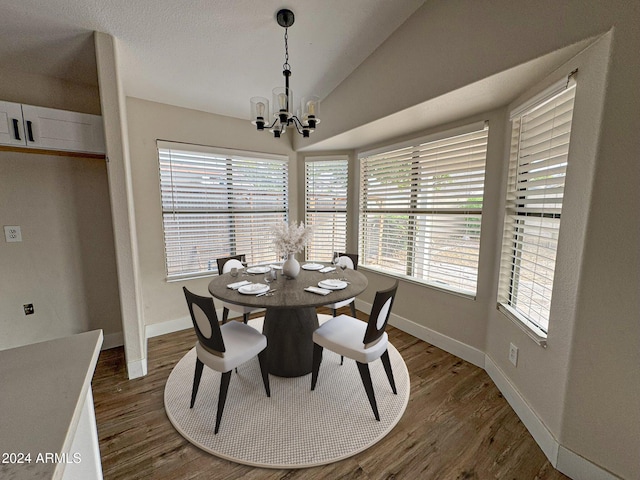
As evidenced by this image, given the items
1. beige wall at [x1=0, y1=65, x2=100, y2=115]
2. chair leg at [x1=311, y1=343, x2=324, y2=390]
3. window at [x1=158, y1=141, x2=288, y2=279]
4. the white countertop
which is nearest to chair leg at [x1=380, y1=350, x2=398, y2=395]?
chair leg at [x1=311, y1=343, x2=324, y2=390]

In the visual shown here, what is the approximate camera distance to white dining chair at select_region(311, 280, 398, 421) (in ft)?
5.66

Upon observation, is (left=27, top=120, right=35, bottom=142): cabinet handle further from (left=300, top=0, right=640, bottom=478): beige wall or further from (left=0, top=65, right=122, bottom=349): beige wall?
(left=300, top=0, right=640, bottom=478): beige wall

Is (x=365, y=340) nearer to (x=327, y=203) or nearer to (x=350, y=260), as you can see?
(x=350, y=260)

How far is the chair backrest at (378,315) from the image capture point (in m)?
1.68

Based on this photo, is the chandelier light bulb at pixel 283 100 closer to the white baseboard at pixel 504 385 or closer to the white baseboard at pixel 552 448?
the white baseboard at pixel 504 385

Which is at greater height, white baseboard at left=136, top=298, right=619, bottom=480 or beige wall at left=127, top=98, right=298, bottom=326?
beige wall at left=127, top=98, right=298, bottom=326

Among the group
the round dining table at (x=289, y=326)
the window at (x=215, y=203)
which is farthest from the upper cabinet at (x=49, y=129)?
the round dining table at (x=289, y=326)

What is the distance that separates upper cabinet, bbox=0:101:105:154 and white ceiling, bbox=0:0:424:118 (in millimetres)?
411

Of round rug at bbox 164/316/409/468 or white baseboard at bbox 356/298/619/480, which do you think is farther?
round rug at bbox 164/316/409/468

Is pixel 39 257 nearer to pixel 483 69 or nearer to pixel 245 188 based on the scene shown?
pixel 245 188

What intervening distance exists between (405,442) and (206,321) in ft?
4.78

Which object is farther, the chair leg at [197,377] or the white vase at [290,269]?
the white vase at [290,269]

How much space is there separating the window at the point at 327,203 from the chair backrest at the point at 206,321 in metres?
2.26

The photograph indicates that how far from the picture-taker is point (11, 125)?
1.97 metres
